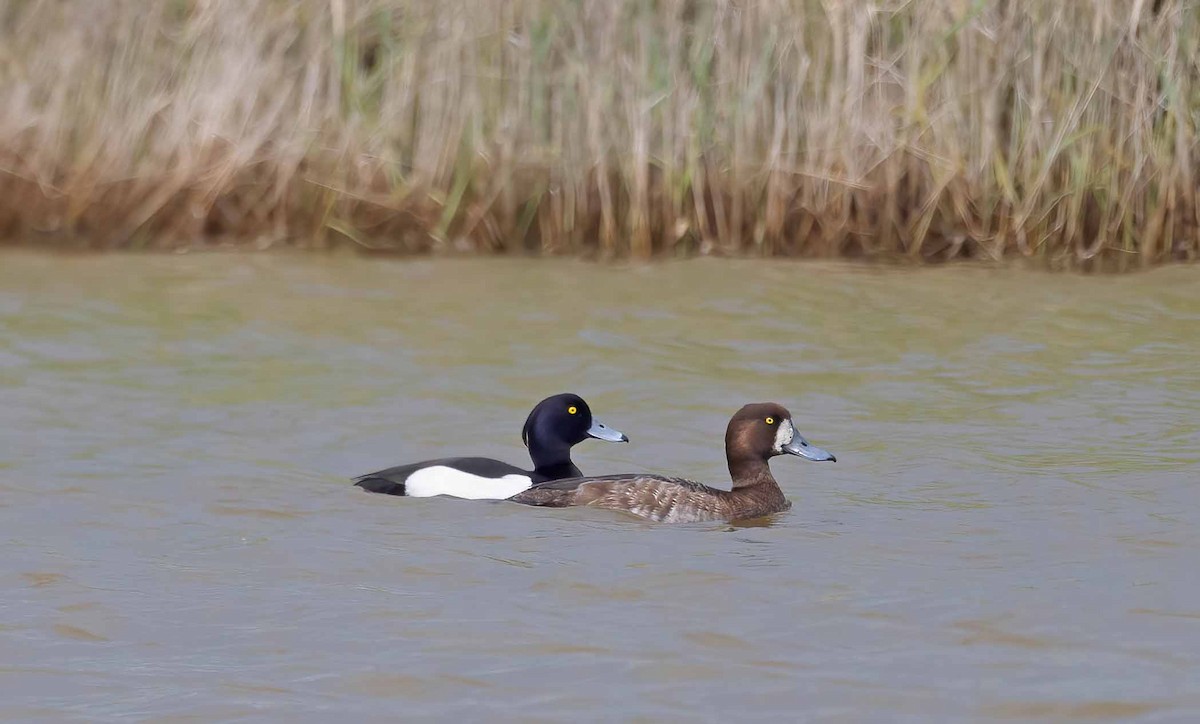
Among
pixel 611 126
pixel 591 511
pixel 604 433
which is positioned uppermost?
pixel 611 126

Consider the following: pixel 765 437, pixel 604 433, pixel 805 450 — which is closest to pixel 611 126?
pixel 604 433

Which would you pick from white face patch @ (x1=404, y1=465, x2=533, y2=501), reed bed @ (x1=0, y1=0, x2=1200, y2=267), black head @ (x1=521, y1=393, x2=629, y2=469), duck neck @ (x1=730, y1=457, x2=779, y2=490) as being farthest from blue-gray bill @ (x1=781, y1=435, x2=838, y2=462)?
reed bed @ (x1=0, y1=0, x2=1200, y2=267)

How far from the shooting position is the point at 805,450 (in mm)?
7020

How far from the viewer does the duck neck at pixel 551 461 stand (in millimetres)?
7363

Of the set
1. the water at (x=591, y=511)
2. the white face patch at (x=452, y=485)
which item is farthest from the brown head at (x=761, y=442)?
the white face patch at (x=452, y=485)

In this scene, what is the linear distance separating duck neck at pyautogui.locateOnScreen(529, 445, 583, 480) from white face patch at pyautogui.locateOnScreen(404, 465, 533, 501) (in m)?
0.60

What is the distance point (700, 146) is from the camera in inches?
425

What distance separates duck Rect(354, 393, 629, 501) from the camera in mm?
6648

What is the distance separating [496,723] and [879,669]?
90cm

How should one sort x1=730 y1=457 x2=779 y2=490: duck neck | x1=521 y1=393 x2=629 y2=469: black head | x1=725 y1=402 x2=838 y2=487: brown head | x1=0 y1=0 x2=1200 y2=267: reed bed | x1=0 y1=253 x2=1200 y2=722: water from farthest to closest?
x1=0 y1=0 x2=1200 y2=267: reed bed, x1=521 y1=393 x2=629 y2=469: black head, x1=725 y1=402 x2=838 y2=487: brown head, x1=730 y1=457 x2=779 y2=490: duck neck, x1=0 y1=253 x2=1200 y2=722: water

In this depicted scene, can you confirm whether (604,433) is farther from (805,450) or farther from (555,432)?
(805,450)

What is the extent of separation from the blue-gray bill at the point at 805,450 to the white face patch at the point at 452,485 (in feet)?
3.37

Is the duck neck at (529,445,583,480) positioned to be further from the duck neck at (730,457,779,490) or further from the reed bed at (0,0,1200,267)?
the reed bed at (0,0,1200,267)

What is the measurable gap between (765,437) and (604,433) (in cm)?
65
